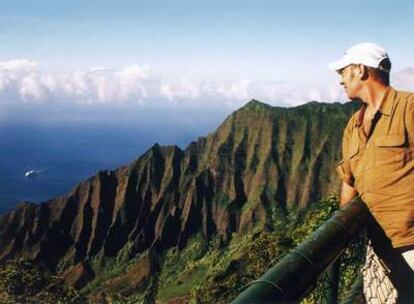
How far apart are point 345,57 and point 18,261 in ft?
185

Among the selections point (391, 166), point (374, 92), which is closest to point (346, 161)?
point (391, 166)

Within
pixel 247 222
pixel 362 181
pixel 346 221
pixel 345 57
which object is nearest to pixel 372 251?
pixel 362 181

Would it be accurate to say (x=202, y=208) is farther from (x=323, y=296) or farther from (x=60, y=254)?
(x=323, y=296)

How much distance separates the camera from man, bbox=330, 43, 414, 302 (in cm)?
538

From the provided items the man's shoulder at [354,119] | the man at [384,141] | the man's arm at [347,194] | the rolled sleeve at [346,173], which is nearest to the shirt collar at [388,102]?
the man at [384,141]

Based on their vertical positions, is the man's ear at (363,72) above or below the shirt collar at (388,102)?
above

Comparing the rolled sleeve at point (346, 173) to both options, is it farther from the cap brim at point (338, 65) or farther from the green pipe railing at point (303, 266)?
the green pipe railing at point (303, 266)

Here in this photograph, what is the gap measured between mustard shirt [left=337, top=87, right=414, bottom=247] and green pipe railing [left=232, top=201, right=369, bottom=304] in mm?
741

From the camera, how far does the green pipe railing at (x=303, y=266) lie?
9.12 feet

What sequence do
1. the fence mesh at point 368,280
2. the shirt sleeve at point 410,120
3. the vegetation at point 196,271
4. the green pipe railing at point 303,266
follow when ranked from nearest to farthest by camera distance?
the green pipe railing at point 303,266 < the shirt sleeve at point 410,120 < the fence mesh at point 368,280 < the vegetation at point 196,271

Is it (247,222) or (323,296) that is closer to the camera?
(323,296)

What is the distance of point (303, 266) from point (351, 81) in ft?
8.71

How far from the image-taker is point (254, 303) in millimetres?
2635

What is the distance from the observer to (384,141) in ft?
17.8
